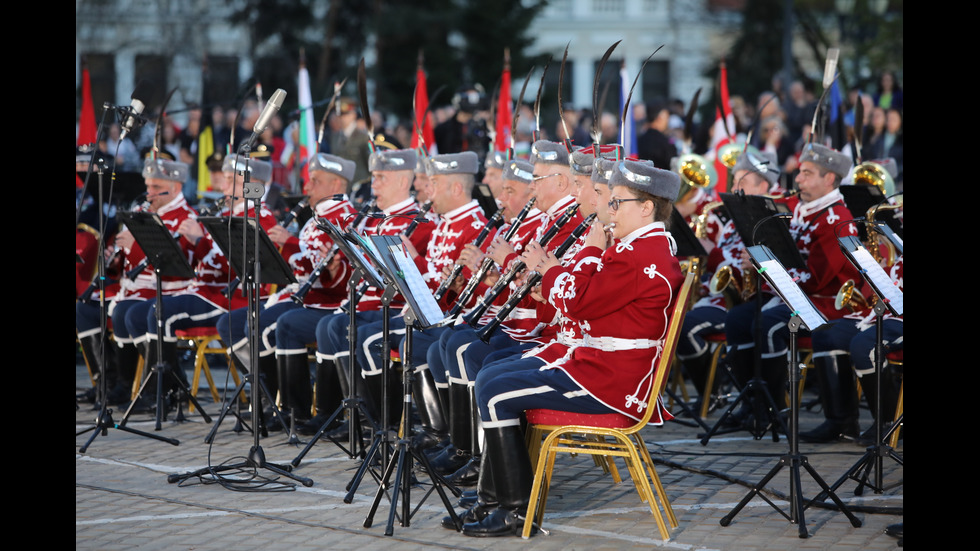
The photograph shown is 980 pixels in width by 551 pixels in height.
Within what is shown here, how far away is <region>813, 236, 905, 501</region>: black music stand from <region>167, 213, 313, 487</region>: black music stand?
281 cm

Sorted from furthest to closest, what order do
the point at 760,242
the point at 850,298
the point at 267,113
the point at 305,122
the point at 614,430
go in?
1. the point at 305,122
2. the point at 850,298
3. the point at 760,242
4. the point at 267,113
5. the point at 614,430

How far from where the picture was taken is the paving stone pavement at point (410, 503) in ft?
16.9

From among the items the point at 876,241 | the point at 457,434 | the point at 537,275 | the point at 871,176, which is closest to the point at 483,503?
the point at 537,275

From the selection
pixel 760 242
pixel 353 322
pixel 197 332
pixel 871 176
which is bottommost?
pixel 197 332

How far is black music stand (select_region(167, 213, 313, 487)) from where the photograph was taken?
6.41 m

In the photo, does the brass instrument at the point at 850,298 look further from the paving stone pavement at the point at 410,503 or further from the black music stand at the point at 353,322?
the black music stand at the point at 353,322

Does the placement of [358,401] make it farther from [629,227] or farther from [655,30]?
[655,30]

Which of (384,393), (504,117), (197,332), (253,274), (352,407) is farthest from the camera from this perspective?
(504,117)

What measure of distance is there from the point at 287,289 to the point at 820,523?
4.47 m

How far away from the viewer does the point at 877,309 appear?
5.73 m

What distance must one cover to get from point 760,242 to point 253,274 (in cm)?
304

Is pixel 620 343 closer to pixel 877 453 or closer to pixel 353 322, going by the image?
pixel 877 453
